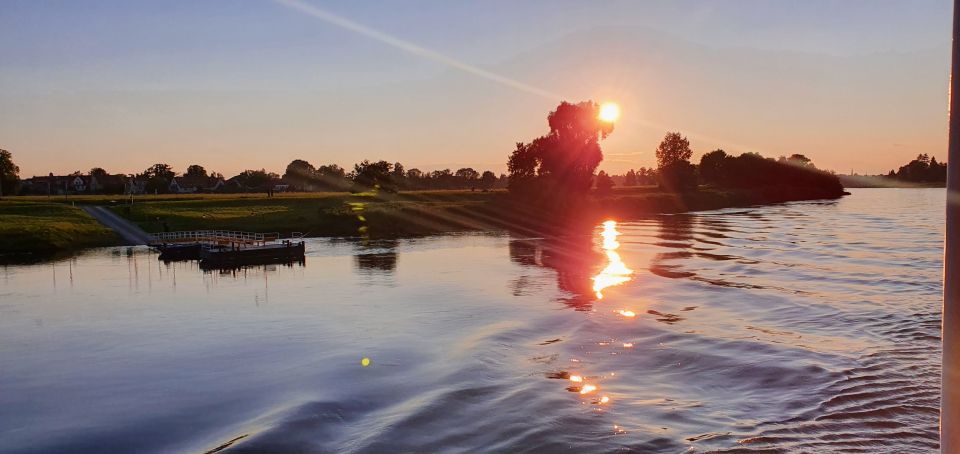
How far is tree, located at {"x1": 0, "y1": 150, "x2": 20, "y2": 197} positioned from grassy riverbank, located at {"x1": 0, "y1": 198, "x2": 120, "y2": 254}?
55162 mm

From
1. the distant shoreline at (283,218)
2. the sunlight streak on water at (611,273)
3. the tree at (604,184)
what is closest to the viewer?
the sunlight streak on water at (611,273)

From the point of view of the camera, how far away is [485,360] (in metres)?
27.8

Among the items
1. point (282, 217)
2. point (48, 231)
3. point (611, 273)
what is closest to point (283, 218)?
point (282, 217)

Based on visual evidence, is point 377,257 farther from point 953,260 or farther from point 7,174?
point 7,174

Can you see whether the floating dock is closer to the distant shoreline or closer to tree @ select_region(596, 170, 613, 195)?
the distant shoreline

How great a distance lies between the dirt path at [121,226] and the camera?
3563 inches

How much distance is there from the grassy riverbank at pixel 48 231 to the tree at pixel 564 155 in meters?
79.8

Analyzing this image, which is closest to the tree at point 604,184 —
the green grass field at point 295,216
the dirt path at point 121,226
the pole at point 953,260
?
the green grass field at point 295,216

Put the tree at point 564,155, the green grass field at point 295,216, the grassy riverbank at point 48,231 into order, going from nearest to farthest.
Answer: the grassy riverbank at point 48,231
the green grass field at point 295,216
the tree at point 564,155

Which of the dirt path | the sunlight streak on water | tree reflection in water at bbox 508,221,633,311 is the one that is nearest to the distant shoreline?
the dirt path

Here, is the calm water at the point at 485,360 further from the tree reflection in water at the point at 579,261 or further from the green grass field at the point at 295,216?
the green grass field at the point at 295,216

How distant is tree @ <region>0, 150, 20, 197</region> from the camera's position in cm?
14988

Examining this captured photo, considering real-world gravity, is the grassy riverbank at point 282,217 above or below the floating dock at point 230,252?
above

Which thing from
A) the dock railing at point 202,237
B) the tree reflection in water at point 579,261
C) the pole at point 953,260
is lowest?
the tree reflection in water at point 579,261
